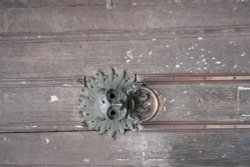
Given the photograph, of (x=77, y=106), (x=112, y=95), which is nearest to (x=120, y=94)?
(x=112, y=95)

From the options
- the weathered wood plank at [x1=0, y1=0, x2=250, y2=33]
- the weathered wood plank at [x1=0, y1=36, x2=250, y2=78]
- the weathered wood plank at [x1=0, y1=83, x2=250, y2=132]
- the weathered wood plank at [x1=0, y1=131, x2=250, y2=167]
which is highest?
the weathered wood plank at [x1=0, y1=0, x2=250, y2=33]

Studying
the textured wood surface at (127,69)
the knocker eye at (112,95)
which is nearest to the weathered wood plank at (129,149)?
the textured wood surface at (127,69)

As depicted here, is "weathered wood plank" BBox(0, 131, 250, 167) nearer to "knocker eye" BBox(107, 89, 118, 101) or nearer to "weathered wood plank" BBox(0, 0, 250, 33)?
"knocker eye" BBox(107, 89, 118, 101)

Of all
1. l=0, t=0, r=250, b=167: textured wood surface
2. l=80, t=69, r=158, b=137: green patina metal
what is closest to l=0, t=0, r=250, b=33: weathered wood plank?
l=0, t=0, r=250, b=167: textured wood surface

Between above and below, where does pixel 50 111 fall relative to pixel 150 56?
below

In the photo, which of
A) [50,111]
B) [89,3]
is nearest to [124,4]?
[89,3]

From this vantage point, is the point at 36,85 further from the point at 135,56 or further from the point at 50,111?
the point at 135,56

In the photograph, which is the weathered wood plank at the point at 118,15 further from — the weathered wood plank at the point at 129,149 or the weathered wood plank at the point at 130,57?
the weathered wood plank at the point at 129,149
